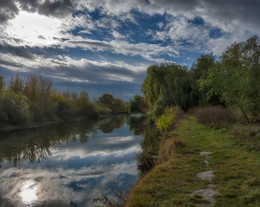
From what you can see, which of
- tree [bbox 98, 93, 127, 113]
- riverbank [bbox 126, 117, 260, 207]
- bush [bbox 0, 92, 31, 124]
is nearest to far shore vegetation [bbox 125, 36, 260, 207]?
riverbank [bbox 126, 117, 260, 207]

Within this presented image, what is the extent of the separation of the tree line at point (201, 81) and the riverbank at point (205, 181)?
6.40m

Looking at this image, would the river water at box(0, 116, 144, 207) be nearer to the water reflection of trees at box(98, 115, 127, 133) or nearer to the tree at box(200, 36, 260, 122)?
the tree at box(200, 36, 260, 122)

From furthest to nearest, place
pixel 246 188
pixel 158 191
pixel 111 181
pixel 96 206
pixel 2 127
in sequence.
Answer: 1. pixel 2 127
2. pixel 111 181
3. pixel 96 206
4. pixel 158 191
5. pixel 246 188

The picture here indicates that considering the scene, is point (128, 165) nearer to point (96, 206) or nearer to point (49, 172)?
point (49, 172)

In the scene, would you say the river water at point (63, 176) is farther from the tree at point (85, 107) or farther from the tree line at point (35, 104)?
A: the tree at point (85, 107)

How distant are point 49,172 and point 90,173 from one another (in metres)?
2.22

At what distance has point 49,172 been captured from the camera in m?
11.0

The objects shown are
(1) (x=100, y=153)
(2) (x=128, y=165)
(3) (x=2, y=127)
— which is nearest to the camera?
(2) (x=128, y=165)

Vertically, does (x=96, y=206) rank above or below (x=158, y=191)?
below

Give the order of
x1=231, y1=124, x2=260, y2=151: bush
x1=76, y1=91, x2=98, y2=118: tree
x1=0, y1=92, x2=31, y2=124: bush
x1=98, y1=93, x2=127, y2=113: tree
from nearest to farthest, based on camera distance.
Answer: x1=231, y1=124, x2=260, y2=151: bush, x1=0, y1=92, x2=31, y2=124: bush, x1=76, y1=91, x2=98, y2=118: tree, x1=98, y1=93, x2=127, y2=113: tree

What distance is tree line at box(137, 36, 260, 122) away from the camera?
14688 mm

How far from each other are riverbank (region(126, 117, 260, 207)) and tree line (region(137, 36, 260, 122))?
6.40 m

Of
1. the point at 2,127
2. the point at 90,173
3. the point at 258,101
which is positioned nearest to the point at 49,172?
the point at 90,173

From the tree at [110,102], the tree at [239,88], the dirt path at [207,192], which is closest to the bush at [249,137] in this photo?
the tree at [239,88]
